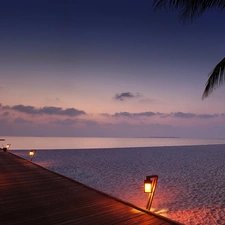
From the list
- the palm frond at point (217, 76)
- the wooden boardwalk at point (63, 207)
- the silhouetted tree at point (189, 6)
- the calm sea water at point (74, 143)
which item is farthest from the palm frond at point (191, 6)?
the calm sea water at point (74, 143)

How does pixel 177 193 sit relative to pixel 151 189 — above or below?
below

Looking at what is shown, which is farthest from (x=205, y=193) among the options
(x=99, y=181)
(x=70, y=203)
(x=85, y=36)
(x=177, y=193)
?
(x=85, y=36)

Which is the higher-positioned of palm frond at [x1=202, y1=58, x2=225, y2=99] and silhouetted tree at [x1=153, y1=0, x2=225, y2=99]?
silhouetted tree at [x1=153, y1=0, x2=225, y2=99]

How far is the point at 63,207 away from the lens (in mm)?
4734

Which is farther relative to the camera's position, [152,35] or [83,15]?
[152,35]

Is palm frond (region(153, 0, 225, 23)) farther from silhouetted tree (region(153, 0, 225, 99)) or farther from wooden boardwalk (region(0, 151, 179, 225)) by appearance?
wooden boardwalk (region(0, 151, 179, 225))

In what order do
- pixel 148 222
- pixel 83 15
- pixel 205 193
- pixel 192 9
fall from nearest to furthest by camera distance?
pixel 148 222 → pixel 192 9 → pixel 205 193 → pixel 83 15

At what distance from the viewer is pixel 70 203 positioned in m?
5.01

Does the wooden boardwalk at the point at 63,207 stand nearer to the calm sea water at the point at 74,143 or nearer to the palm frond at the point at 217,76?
the palm frond at the point at 217,76

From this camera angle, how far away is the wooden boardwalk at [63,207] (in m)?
4.02

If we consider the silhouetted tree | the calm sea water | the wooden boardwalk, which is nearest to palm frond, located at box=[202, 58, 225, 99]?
the silhouetted tree

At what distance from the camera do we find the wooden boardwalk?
13.2ft

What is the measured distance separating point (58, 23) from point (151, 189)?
16.3 meters

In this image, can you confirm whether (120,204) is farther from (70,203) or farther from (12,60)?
(12,60)
